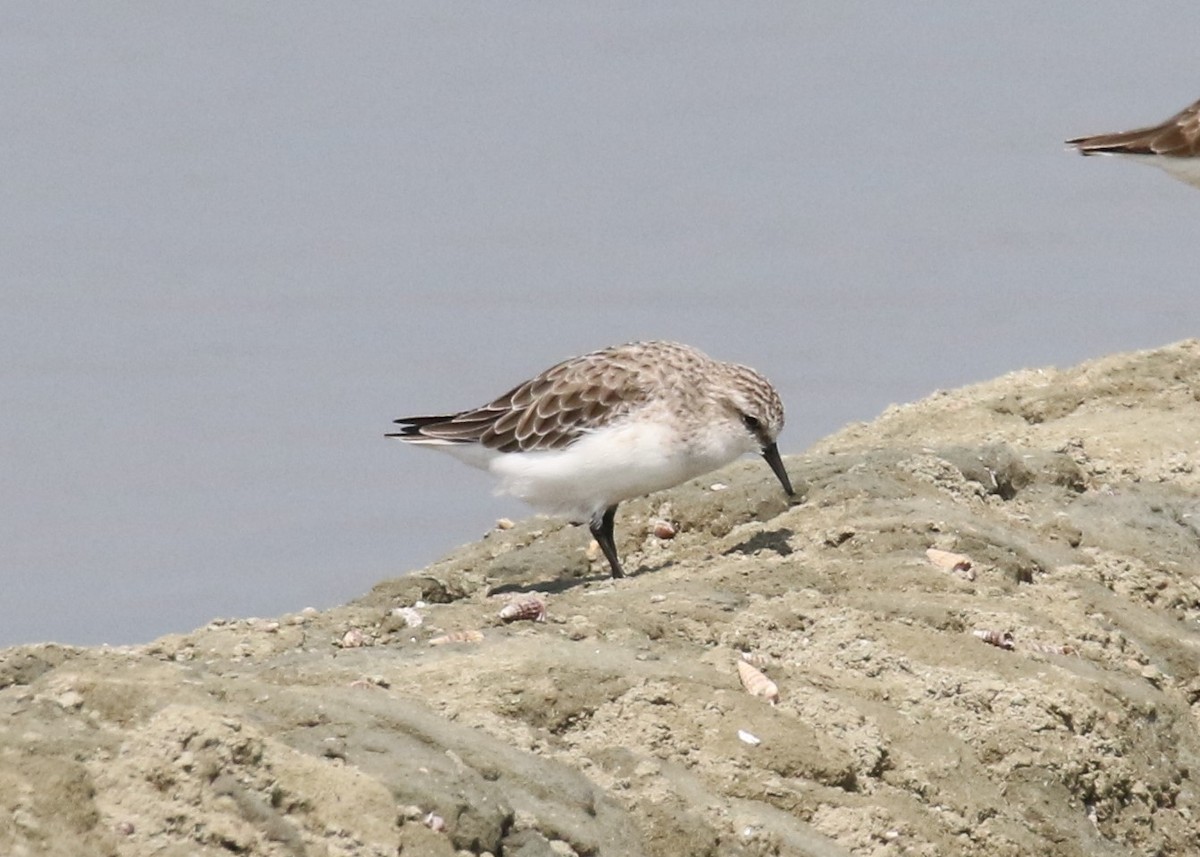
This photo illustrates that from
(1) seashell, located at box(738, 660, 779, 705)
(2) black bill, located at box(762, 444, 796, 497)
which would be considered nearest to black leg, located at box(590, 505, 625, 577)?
(2) black bill, located at box(762, 444, 796, 497)

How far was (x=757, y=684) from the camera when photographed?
6074 mm

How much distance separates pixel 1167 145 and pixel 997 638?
22.5 feet

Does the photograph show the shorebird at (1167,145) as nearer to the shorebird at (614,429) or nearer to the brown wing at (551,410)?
the shorebird at (614,429)

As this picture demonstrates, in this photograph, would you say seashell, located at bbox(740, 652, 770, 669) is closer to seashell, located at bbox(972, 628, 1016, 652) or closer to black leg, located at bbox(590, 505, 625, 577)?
seashell, located at bbox(972, 628, 1016, 652)

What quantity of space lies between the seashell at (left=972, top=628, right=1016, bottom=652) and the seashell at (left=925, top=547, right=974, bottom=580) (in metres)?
0.55

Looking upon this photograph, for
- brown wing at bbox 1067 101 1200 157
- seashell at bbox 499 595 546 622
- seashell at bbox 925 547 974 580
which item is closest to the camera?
seashell at bbox 499 595 546 622

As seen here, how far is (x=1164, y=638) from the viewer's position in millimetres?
7305

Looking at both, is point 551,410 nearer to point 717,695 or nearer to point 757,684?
point 757,684

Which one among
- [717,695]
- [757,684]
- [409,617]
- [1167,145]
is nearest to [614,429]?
[409,617]

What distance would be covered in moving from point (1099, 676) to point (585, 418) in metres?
2.63

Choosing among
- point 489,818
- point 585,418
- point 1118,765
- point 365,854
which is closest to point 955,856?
point 1118,765

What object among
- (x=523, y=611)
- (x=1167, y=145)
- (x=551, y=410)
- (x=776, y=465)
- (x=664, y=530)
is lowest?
(x=664, y=530)

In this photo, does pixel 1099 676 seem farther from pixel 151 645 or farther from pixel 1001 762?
pixel 151 645

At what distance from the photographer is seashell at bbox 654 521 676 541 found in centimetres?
876
